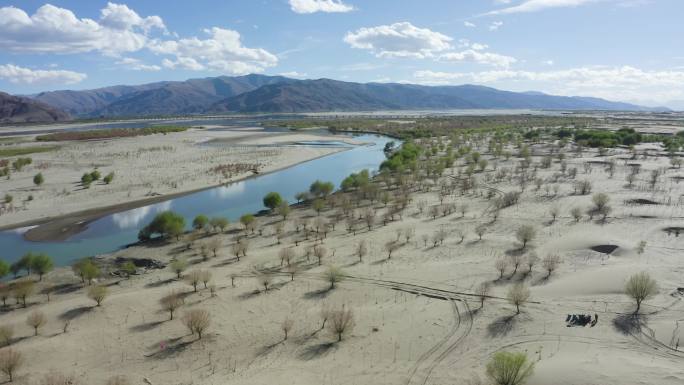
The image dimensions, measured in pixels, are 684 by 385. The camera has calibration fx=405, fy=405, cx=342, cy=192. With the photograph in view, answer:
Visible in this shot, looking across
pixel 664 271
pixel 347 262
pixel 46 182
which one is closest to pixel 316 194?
pixel 347 262

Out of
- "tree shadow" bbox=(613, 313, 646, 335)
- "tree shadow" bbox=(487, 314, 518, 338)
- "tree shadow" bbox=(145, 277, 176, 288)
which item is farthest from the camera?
"tree shadow" bbox=(145, 277, 176, 288)

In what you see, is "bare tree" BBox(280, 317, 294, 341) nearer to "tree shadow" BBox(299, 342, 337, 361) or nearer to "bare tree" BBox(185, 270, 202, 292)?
"tree shadow" BBox(299, 342, 337, 361)

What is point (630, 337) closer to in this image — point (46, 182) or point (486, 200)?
point (486, 200)

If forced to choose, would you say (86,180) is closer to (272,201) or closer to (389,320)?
(272,201)

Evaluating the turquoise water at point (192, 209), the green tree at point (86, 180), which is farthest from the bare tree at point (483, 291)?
the green tree at point (86, 180)

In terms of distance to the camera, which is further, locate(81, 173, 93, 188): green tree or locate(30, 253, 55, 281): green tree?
locate(81, 173, 93, 188): green tree

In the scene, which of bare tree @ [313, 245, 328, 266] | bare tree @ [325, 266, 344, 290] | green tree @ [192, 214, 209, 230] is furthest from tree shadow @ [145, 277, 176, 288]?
green tree @ [192, 214, 209, 230]

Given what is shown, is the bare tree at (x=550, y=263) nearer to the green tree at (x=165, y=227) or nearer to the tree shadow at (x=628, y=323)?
the tree shadow at (x=628, y=323)
